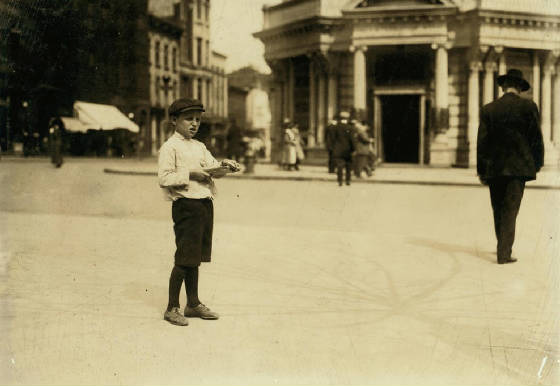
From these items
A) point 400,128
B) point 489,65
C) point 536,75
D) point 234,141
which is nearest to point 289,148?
point 234,141

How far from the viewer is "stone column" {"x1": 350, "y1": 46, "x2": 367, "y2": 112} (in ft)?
94.5

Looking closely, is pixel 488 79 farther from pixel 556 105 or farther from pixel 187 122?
pixel 187 122

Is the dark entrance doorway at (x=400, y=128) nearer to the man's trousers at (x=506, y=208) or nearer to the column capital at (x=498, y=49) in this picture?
the column capital at (x=498, y=49)

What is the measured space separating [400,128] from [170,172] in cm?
2576

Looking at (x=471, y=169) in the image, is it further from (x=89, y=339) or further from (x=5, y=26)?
(x=89, y=339)

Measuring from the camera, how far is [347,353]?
4758 millimetres

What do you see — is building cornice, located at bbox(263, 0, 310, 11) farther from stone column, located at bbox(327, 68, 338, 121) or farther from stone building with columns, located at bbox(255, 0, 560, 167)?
stone column, located at bbox(327, 68, 338, 121)

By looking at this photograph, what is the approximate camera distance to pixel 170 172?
515cm

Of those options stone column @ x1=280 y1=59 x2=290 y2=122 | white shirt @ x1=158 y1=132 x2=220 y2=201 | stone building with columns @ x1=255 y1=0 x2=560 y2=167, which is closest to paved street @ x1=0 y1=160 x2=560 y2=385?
white shirt @ x1=158 y1=132 x2=220 y2=201

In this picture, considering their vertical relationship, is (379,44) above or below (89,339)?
above

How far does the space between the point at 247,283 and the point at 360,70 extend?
900 inches

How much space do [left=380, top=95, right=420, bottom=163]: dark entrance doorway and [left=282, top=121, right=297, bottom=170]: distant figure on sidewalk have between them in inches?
197

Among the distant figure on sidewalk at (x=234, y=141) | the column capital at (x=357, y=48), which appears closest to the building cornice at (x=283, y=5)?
the column capital at (x=357, y=48)

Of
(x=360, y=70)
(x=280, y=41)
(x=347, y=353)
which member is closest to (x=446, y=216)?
(x=347, y=353)
